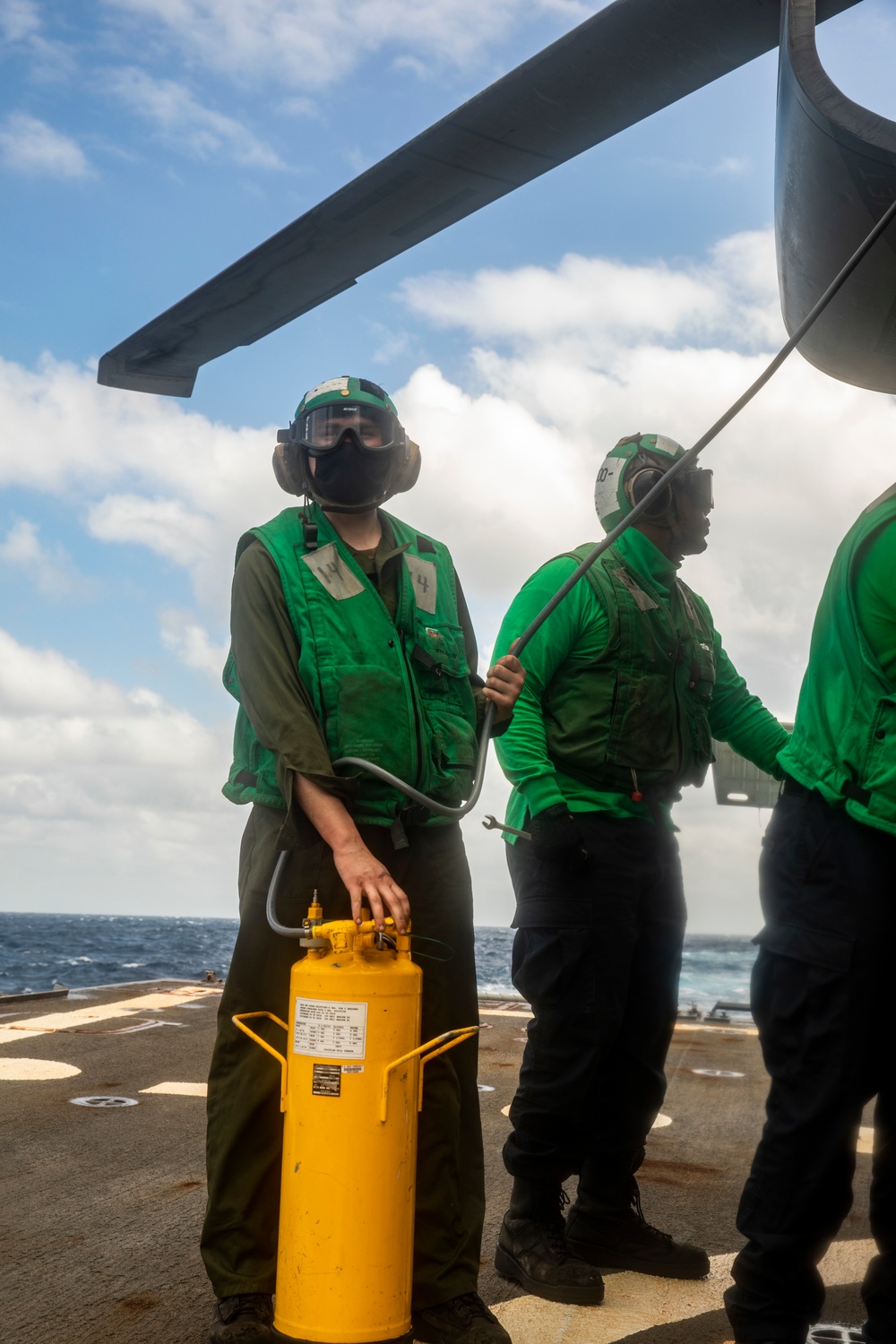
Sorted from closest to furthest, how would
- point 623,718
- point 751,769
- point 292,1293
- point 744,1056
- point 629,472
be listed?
point 292,1293, point 623,718, point 629,472, point 744,1056, point 751,769

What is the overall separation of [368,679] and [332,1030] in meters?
0.68

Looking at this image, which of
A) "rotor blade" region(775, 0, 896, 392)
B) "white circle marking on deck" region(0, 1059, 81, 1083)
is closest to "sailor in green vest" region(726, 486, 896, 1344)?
"rotor blade" region(775, 0, 896, 392)

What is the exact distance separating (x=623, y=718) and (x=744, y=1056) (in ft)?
16.1

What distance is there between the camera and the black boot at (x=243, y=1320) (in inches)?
82.1

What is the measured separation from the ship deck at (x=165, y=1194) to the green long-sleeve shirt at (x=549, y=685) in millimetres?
1170

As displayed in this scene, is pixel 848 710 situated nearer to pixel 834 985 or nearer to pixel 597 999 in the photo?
pixel 834 985

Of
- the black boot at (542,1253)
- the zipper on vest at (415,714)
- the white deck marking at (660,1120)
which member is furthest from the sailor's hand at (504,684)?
the white deck marking at (660,1120)

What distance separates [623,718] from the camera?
9.84 feet

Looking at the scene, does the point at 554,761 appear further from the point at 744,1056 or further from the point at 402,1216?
the point at 744,1056

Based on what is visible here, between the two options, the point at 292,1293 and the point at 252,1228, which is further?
the point at 252,1228

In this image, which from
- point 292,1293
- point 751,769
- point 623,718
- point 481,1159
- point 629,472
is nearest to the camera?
point 292,1293

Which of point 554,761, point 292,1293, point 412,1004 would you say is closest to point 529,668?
point 554,761

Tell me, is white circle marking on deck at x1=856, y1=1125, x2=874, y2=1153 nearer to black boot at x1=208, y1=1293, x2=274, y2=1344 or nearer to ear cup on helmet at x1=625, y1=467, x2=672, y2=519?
ear cup on helmet at x1=625, y1=467, x2=672, y2=519

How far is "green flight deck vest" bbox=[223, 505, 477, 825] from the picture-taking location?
224cm
